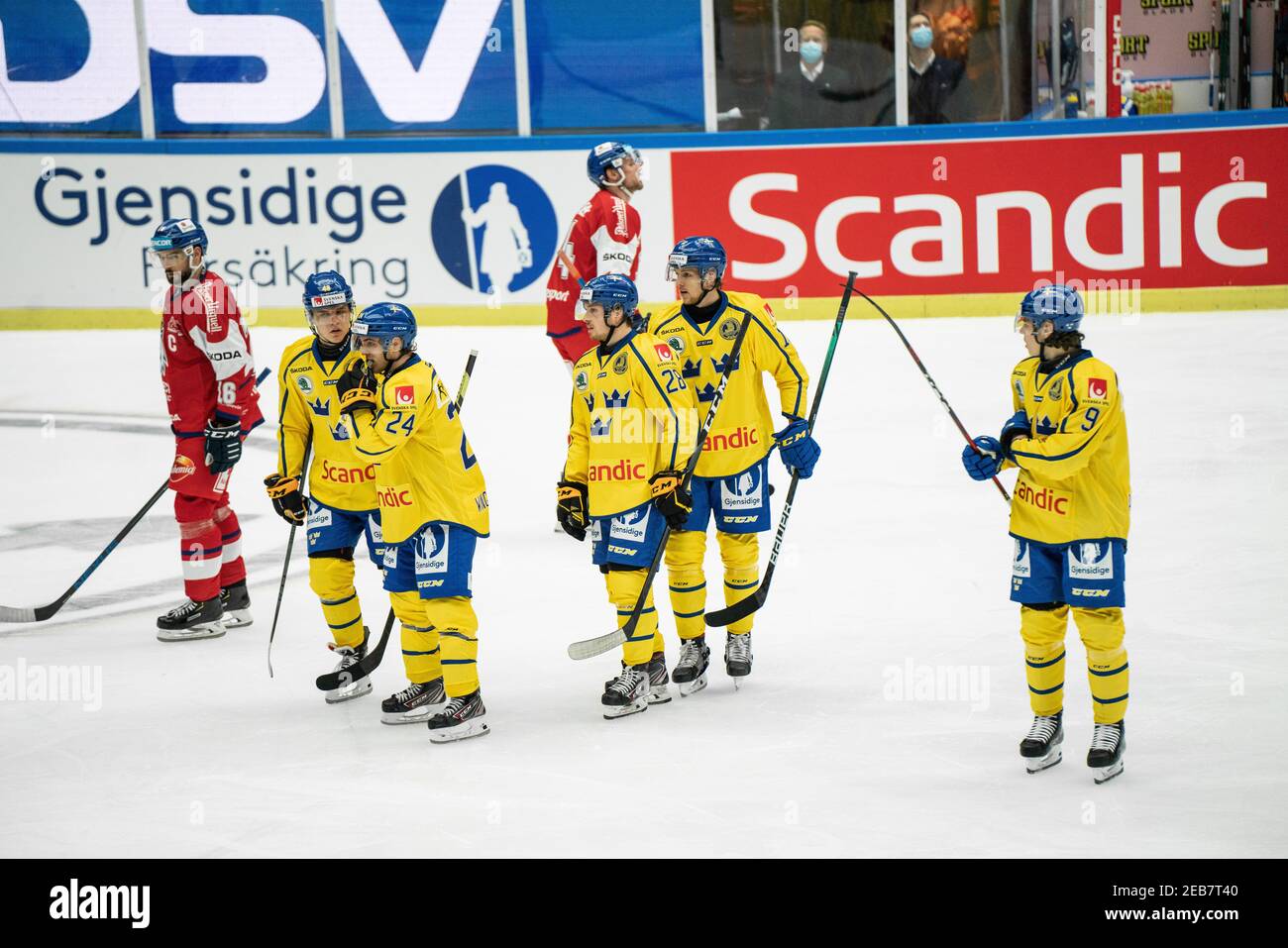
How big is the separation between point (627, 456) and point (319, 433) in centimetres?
115

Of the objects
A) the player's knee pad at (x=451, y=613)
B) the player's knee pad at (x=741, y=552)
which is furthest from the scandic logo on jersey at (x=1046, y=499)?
the player's knee pad at (x=451, y=613)

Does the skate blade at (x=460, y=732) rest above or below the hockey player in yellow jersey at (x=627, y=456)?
below

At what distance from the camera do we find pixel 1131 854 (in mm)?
4176

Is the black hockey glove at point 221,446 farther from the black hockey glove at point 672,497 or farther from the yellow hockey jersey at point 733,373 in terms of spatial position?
the black hockey glove at point 672,497

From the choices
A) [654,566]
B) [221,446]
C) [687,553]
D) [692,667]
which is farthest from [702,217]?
[654,566]

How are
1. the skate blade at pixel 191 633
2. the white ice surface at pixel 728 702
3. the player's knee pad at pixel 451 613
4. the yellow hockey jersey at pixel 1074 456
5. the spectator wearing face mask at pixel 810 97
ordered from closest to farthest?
the white ice surface at pixel 728 702 → the yellow hockey jersey at pixel 1074 456 → the player's knee pad at pixel 451 613 → the skate blade at pixel 191 633 → the spectator wearing face mask at pixel 810 97

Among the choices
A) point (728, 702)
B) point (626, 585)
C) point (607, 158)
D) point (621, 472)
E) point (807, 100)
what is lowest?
point (728, 702)

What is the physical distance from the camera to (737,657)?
593 centimetres

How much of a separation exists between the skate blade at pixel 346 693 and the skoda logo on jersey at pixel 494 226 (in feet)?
28.7

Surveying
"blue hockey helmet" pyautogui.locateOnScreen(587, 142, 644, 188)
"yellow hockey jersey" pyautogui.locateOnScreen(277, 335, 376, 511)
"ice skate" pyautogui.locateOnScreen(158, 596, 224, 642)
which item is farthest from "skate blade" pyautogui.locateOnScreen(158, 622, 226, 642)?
"blue hockey helmet" pyautogui.locateOnScreen(587, 142, 644, 188)

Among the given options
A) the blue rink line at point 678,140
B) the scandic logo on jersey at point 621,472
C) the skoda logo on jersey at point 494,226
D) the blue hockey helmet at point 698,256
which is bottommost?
the scandic logo on jersey at point 621,472

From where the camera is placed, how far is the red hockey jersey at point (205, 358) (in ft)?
21.8

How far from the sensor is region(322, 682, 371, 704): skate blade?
5.87 m

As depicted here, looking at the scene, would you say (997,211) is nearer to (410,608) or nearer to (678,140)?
(678,140)
